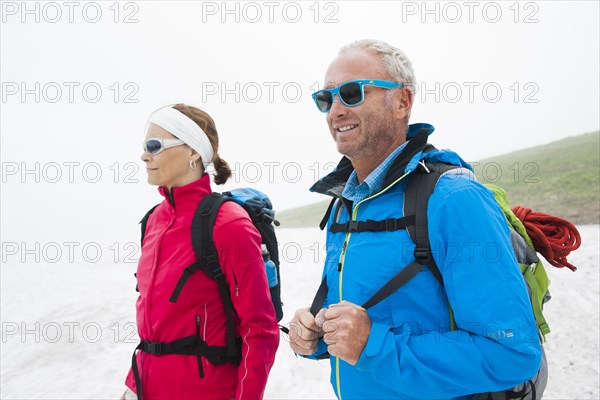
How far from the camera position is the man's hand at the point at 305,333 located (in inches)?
100

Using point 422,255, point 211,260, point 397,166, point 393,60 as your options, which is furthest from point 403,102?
point 211,260

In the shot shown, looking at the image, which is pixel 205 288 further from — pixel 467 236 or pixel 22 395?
pixel 22 395

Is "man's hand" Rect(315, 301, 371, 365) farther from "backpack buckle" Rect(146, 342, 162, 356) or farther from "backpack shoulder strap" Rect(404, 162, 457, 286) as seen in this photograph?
"backpack buckle" Rect(146, 342, 162, 356)

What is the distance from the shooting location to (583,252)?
11852 mm

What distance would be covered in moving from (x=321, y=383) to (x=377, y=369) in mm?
6516

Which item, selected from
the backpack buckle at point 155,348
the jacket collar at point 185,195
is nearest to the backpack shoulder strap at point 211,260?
the jacket collar at point 185,195

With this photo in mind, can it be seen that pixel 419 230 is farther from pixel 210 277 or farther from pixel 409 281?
pixel 210 277

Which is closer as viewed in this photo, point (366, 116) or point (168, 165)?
Result: point (366, 116)

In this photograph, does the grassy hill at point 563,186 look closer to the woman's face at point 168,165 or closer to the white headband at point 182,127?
the white headband at point 182,127

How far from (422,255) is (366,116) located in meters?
0.96

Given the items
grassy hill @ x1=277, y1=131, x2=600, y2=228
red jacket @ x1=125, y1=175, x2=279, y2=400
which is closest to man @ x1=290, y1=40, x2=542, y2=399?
red jacket @ x1=125, y1=175, x2=279, y2=400

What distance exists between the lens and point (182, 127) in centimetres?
392

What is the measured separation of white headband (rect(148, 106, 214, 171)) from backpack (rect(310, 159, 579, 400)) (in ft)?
7.16

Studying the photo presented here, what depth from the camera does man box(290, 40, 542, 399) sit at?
1900 millimetres
